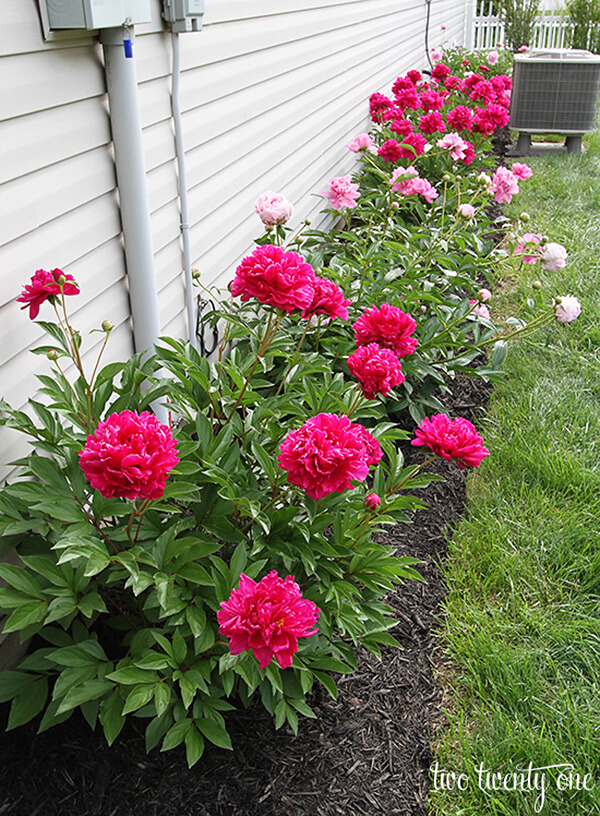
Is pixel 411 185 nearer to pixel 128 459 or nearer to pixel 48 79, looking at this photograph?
pixel 48 79

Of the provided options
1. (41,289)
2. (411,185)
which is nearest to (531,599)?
(41,289)

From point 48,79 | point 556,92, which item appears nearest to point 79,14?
point 48,79

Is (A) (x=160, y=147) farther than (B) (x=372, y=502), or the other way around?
(A) (x=160, y=147)

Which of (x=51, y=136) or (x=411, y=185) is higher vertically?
(x=51, y=136)

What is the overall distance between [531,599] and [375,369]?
0.96 m

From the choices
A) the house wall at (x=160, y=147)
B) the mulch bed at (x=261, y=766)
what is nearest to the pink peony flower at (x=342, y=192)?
the house wall at (x=160, y=147)

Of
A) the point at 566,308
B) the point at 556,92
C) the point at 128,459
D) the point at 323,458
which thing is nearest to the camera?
the point at 128,459

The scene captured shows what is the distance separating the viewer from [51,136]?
165cm

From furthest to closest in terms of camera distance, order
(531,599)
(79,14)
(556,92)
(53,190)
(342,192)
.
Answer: (556,92), (342,192), (531,599), (53,190), (79,14)

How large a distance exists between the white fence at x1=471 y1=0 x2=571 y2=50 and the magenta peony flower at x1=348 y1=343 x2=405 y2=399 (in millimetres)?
14685

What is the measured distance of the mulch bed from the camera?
152 cm

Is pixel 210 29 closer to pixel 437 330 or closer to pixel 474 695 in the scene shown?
pixel 437 330

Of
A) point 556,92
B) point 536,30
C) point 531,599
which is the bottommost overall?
point 531,599

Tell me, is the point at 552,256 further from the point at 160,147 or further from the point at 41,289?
the point at 41,289
